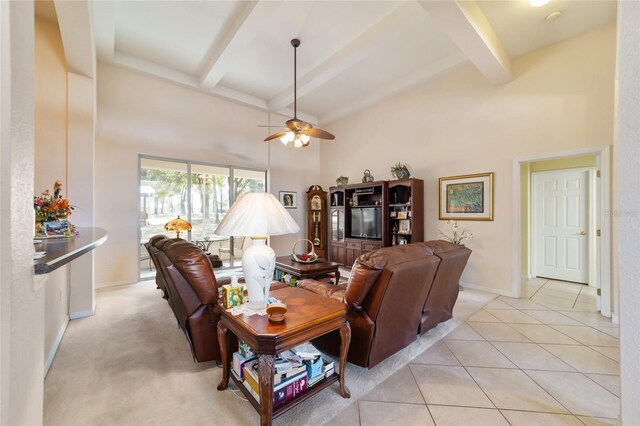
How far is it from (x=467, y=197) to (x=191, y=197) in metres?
4.98

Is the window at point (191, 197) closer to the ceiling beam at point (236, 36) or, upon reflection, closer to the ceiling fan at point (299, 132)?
the ceiling beam at point (236, 36)

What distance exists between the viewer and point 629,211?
1.08 meters

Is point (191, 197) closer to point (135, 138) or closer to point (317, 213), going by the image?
point (135, 138)

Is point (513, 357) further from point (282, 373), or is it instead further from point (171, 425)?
point (171, 425)

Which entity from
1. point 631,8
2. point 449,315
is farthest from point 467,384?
point 631,8

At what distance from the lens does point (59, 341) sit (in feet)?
7.85

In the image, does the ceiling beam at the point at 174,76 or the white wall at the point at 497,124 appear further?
the ceiling beam at the point at 174,76

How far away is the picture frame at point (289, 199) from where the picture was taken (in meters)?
6.30

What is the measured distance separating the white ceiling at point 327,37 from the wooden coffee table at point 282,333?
2.86m

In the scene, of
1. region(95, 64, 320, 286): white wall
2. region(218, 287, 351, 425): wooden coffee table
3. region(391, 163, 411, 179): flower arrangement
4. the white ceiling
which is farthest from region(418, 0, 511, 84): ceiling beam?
region(95, 64, 320, 286): white wall

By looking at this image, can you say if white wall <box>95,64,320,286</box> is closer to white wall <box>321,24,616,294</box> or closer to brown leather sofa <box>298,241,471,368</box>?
white wall <box>321,24,616,294</box>

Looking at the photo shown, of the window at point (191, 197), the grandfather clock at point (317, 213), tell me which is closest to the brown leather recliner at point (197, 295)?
the window at point (191, 197)

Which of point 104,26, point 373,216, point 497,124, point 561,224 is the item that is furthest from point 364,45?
point 561,224

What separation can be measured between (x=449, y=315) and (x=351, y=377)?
1.45m
